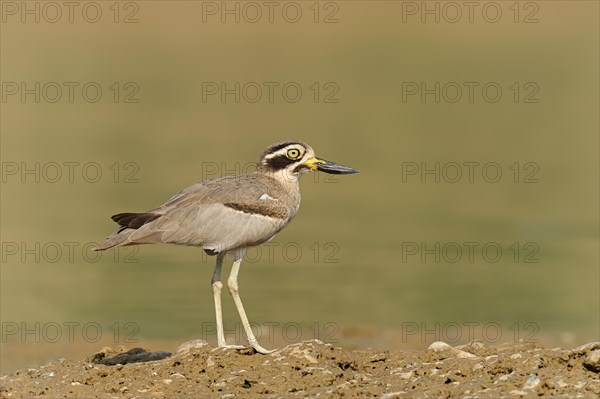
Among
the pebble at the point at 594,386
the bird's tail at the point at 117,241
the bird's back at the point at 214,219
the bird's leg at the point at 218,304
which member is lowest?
the pebble at the point at 594,386

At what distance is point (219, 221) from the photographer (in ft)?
41.2

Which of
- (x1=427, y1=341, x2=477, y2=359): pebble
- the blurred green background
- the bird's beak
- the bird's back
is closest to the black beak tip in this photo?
the bird's beak

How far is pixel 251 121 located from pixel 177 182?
487 inches

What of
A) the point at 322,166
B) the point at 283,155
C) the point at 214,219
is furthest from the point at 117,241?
the point at 322,166

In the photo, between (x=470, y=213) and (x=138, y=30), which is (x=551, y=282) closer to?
(x=470, y=213)

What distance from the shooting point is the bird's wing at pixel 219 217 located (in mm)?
12516

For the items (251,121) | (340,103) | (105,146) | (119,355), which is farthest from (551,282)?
(340,103)

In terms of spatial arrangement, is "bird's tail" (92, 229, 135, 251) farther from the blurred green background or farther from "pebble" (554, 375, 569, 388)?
"pebble" (554, 375, 569, 388)

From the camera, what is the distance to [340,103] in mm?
45406

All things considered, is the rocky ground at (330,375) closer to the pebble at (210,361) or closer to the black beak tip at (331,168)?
the pebble at (210,361)

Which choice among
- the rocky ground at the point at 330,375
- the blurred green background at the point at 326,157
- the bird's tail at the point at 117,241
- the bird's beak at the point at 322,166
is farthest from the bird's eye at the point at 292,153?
the blurred green background at the point at 326,157

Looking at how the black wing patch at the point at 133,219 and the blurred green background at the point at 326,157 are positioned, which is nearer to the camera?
the black wing patch at the point at 133,219

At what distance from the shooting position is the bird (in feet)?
41.0

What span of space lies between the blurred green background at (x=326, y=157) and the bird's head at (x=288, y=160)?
428 cm
